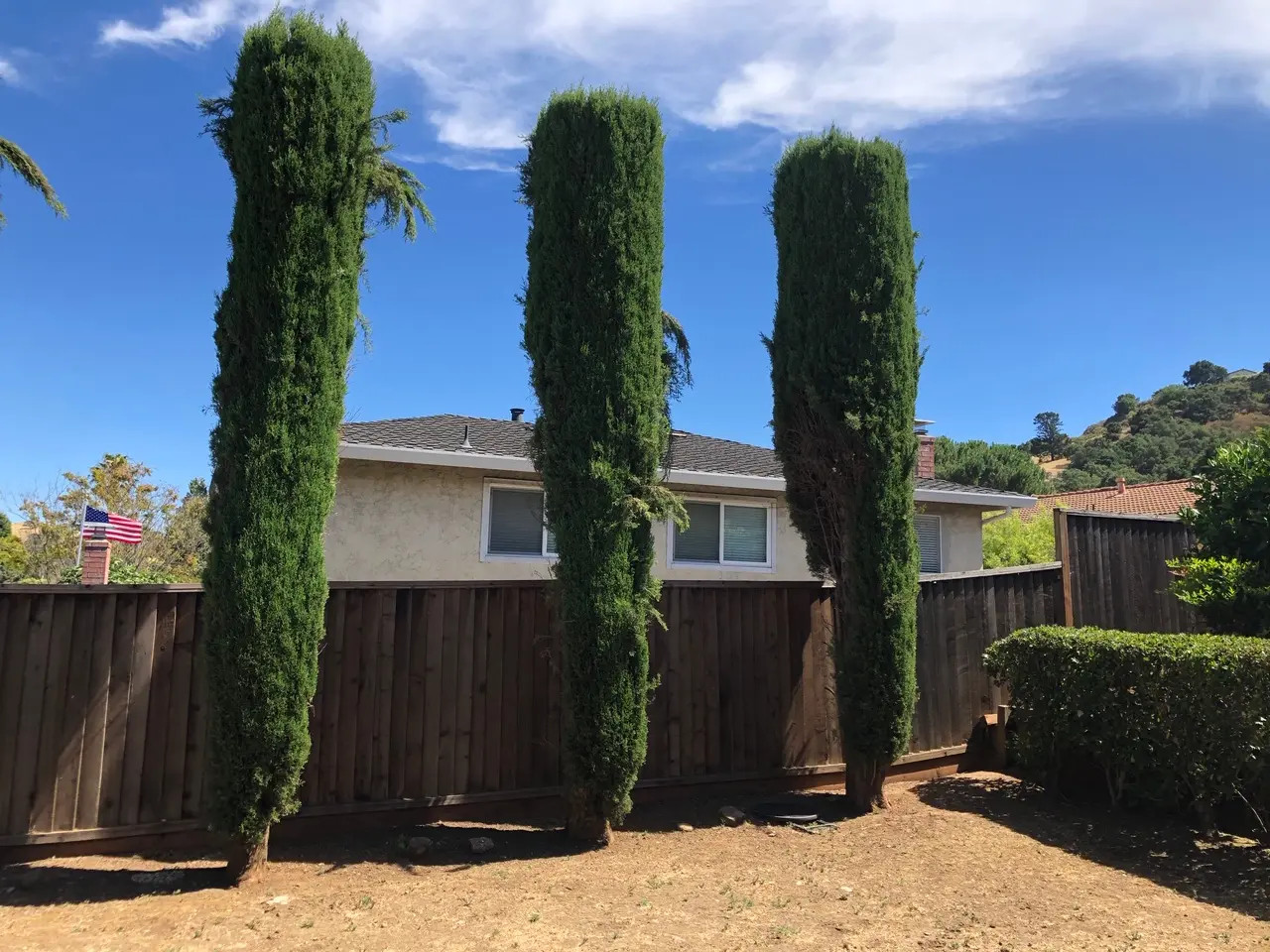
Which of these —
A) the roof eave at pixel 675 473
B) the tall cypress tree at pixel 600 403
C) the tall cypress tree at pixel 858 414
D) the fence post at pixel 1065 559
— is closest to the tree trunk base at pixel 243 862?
Result: the tall cypress tree at pixel 600 403

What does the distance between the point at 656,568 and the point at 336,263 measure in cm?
670

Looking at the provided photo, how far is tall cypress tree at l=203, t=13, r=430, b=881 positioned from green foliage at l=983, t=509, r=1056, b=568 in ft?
51.3

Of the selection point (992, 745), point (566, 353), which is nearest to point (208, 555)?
point (566, 353)

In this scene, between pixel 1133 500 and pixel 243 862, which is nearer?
pixel 243 862

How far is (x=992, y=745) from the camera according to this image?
8.88m

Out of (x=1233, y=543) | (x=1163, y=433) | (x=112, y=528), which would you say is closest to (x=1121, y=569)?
(x=1233, y=543)

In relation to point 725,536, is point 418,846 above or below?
below

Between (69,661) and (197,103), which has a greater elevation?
(197,103)

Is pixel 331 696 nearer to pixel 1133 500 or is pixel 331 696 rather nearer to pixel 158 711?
pixel 158 711

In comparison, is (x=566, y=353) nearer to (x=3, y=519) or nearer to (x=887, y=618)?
(x=887, y=618)

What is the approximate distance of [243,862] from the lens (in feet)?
17.9

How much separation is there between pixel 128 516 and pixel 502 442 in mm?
15170

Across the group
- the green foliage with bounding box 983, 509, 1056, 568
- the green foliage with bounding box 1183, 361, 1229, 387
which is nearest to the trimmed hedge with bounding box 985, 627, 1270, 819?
the green foliage with bounding box 983, 509, 1056, 568

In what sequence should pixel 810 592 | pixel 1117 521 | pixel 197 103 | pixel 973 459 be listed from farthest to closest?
pixel 973 459 → pixel 1117 521 → pixel 810 592 → pixel 197 103
